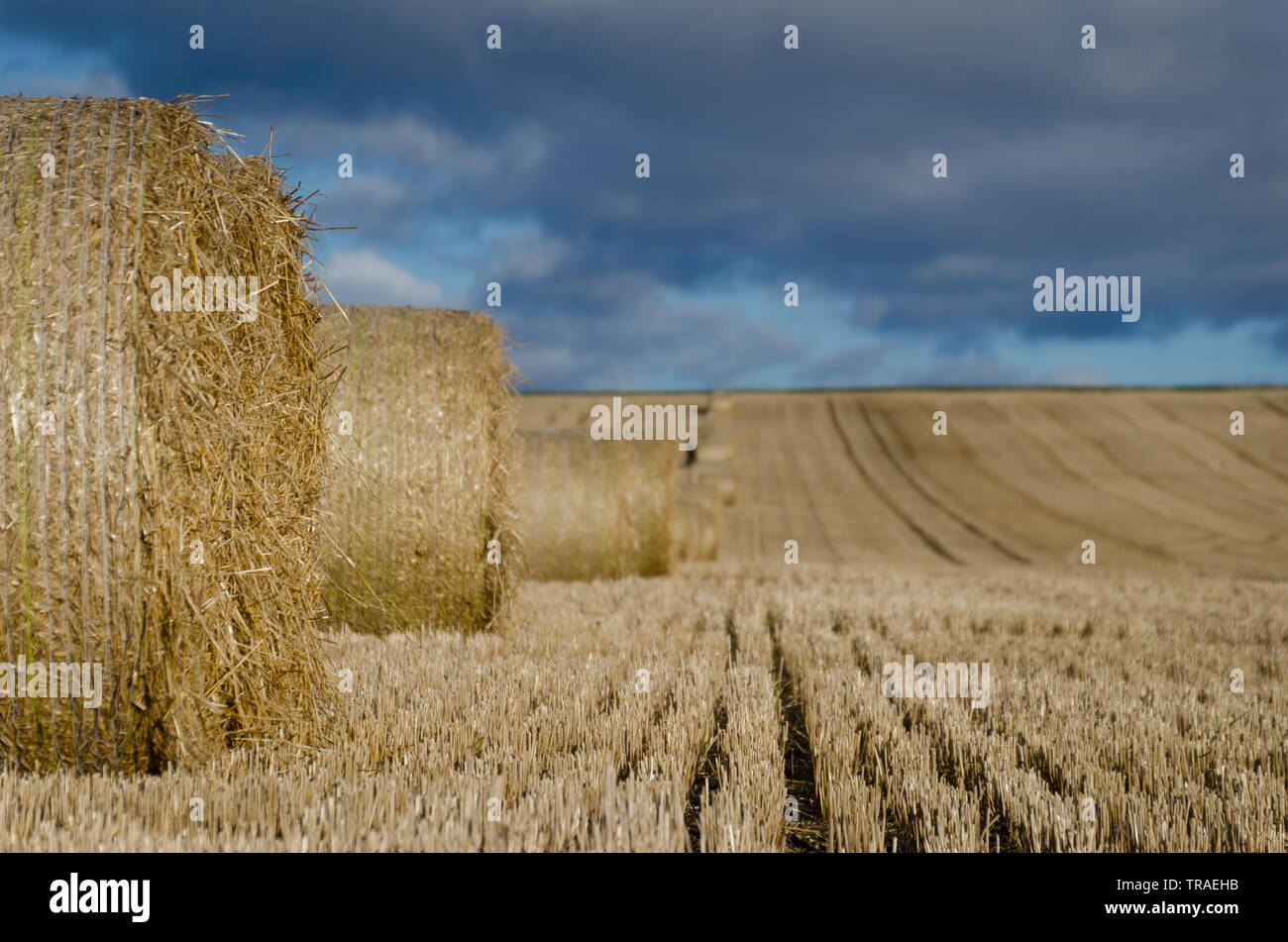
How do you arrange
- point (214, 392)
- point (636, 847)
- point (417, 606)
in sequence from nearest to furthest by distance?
point (636, 847) → point (214, 392) → point (417, 606)

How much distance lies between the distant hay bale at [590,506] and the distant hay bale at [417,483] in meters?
2.77

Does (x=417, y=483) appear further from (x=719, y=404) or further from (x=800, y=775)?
(x=719, y=404)

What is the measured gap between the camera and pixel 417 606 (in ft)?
18.6

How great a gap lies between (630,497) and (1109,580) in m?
6.10

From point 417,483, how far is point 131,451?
2770mm

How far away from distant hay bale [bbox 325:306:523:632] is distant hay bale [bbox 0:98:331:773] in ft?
7.40

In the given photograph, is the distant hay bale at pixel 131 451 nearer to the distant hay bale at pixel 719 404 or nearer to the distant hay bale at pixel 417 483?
the distant hay bale at pixel 417 483

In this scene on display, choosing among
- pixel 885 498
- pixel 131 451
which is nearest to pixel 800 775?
pixel 131 451

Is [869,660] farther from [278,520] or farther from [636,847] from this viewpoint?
[278,520]

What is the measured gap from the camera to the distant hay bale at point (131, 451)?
2898 millimetres

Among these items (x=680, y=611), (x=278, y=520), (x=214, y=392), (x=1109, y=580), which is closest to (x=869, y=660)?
(x=680, y=611)

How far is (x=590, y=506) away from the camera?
353 inches

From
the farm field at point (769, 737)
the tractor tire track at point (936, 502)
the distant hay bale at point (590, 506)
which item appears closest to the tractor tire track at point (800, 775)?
the farm field at point (769, 737)
